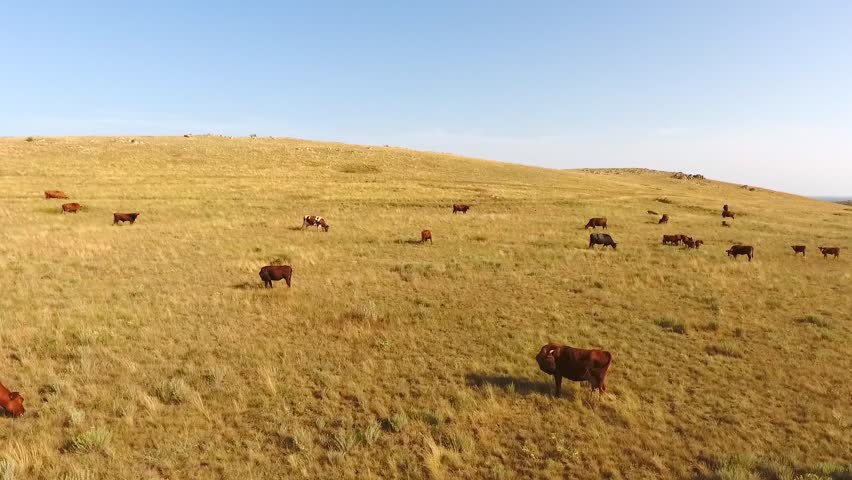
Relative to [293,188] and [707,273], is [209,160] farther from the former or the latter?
[707,273]

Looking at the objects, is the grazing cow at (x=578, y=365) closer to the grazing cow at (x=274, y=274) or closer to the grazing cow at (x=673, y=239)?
the grazing cow at (x=274, y=274)

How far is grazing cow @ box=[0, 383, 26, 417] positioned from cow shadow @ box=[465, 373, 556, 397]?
24.3ft

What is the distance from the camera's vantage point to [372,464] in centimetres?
659

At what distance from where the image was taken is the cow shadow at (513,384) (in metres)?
8.77

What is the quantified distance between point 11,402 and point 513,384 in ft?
27.1

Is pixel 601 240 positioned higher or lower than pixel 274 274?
higher

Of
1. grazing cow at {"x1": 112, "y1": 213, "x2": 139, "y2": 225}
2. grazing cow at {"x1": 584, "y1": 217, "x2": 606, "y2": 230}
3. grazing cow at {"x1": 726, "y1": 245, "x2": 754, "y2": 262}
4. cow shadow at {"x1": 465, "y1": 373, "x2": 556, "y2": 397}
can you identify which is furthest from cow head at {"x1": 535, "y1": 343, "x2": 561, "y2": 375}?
grazing cow at {"x1": 112, "y1": 213, "x2": 139, "y2": 225}

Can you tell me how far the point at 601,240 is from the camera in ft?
78.9

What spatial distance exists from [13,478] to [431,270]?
13.5 meters

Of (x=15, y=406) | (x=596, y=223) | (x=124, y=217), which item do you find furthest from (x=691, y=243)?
(x=124, y=217)

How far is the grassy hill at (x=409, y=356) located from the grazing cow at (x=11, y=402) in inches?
7.4

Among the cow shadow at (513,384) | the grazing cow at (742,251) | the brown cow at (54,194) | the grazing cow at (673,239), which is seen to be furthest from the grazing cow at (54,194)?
the grazing cow at (742,251)

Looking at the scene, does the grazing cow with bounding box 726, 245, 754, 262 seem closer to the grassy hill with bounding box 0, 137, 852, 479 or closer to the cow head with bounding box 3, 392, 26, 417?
the grassy hill with bounding box 0, 137, 852, 479

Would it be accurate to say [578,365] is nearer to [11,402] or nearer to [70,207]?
[11,402]
